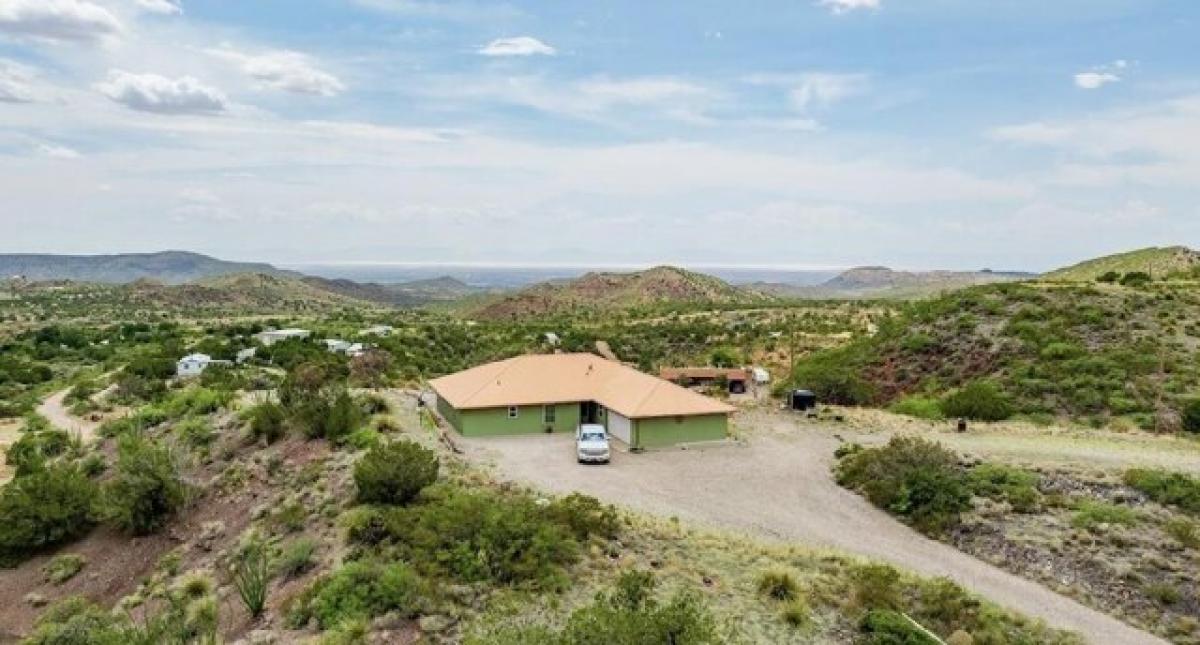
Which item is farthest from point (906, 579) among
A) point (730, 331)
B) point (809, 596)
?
point (730, 331)

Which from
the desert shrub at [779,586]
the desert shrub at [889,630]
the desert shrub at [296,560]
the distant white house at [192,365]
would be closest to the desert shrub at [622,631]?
the desert shrub at [779,586]

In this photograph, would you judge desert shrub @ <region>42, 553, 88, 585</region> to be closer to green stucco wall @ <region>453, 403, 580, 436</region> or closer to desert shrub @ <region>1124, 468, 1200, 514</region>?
green stucco wall @ <region>453, 403, 580, 436</region>

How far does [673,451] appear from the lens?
1264 inches

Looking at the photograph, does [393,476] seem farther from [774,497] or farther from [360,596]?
[774,497]

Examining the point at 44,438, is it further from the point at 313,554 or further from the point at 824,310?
the point at 824,310

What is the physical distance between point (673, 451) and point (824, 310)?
6455 cm

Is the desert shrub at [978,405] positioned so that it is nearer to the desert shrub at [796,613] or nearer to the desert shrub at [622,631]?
the desert shrub at [796,613]

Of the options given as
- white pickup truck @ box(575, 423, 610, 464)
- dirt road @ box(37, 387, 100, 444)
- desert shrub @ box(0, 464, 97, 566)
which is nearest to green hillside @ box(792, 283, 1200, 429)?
white pickup truck @ box(575, 423, 610, 464)

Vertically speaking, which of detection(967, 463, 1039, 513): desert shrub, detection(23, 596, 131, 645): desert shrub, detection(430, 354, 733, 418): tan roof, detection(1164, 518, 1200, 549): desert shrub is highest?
detection(430, 354, 733, 418): tan roof

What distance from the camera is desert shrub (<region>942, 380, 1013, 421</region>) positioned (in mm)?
39219

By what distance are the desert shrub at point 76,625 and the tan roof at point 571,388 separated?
14259 millimetres

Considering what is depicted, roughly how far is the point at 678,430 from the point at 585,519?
40.9 feet

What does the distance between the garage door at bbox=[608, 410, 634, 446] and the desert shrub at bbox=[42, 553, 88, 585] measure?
744 inches

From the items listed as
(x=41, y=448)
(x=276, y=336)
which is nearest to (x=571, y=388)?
(x=41, y=448)
